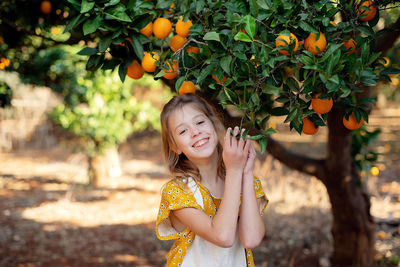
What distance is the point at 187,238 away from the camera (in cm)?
156

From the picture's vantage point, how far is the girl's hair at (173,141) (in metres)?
1.56

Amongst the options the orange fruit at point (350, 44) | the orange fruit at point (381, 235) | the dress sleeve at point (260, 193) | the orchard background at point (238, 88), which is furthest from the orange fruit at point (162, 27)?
the orange fruit at point (381, 235)

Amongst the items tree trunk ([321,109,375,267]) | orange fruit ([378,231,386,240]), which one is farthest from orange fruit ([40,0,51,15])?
orange fruit ([378,231,386,240])

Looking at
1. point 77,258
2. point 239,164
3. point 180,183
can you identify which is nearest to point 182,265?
point 180,183

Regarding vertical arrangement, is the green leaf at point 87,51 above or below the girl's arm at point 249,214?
above

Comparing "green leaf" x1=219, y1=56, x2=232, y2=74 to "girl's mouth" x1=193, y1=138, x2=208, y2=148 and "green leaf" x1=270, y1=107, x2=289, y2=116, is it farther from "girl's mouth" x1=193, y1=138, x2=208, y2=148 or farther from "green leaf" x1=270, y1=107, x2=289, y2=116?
"girl's mouth" x1=193, y1=138, x2=208, y2=148

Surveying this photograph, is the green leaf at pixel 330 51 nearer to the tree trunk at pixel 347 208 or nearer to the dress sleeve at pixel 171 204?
the dress sleeve at pixel 171 204

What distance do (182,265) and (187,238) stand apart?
104 mm

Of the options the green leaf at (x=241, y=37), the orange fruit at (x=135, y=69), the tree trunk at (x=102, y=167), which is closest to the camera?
the green leaf at (x=241, y=37)

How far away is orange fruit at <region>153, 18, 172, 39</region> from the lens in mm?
1393

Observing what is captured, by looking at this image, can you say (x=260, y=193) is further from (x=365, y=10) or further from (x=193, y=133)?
(x=365, y=10)

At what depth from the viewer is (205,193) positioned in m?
1.57

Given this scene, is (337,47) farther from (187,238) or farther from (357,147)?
(357,147)

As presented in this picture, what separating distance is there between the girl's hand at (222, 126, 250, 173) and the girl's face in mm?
154
